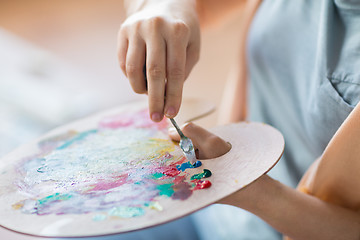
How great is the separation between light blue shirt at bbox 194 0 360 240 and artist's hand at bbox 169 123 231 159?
19 cm

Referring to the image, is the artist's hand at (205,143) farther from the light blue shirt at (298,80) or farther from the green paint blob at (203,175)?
the light blue shirt at (298,80)

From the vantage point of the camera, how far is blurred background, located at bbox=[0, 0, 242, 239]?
159 cm

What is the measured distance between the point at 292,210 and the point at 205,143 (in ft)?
0.53

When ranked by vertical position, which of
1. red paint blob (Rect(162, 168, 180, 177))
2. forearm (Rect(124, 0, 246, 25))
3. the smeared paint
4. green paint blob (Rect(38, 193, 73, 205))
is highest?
forearm (Rect(124, 0, 246, 25))

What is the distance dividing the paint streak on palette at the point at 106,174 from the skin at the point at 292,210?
0.04 meters

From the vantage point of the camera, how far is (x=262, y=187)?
0.49 m

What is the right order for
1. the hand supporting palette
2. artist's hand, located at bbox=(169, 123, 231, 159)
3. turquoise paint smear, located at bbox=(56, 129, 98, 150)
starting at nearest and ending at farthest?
the hand supporting palette, artist's hand, located at bbox=(169, 123, 231, 159), turquoise paint smear, located at bbox=(56, 129, 98, 150)

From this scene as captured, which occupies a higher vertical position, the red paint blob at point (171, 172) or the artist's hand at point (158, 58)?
the artist's hand at point (158, 58)

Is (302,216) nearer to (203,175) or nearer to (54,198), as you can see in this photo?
(203,175)

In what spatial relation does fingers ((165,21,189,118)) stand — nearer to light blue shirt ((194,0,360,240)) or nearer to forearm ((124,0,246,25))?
light blue shirt ((194,0,360,240))

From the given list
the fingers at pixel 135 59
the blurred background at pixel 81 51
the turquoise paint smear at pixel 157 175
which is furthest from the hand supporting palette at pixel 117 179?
the blurred background at pixel 81 51

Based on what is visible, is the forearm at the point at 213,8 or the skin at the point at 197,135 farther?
the forearm at the point at 213,8

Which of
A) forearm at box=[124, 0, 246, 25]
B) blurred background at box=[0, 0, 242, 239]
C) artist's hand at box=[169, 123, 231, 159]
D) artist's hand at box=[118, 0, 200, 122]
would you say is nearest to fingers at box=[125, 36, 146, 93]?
artist's hand at box=[118, 0, 200, 122]

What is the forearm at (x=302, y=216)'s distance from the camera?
497mm
